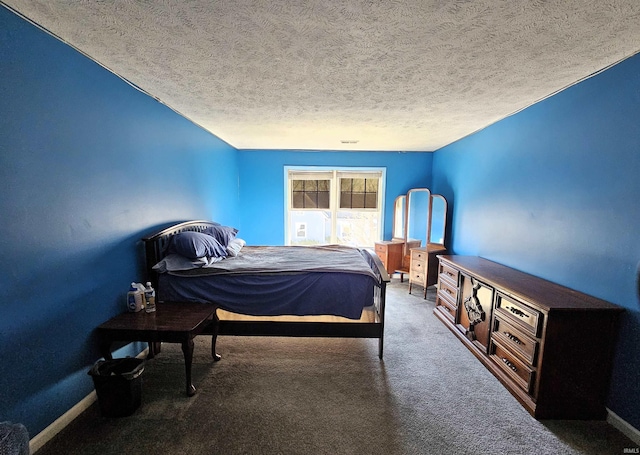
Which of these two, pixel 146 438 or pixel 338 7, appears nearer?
pixel 338 7

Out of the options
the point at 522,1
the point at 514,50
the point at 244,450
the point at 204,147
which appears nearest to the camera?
the point at 522,1

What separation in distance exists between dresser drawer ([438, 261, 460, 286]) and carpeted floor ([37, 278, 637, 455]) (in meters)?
0.74

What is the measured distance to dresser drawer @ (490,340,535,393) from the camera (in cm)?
177

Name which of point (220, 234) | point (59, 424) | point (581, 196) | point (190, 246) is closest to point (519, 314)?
point (581, 196)

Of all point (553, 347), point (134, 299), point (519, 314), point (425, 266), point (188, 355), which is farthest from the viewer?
point (425, 266)

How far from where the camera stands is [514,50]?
1.58 m

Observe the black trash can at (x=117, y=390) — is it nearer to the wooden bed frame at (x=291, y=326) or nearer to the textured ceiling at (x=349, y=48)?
the wooden bed frame at (x=291, y=326)

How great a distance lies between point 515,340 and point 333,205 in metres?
3.60

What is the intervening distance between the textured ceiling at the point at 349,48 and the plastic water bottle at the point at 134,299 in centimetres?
167

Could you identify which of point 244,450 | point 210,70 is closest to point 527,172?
point 210,70

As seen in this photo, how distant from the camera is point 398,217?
482cm

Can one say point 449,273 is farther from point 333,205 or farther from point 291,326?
point 333,205

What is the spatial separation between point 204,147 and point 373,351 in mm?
3239

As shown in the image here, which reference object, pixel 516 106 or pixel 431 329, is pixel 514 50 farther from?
pixel 431 329
